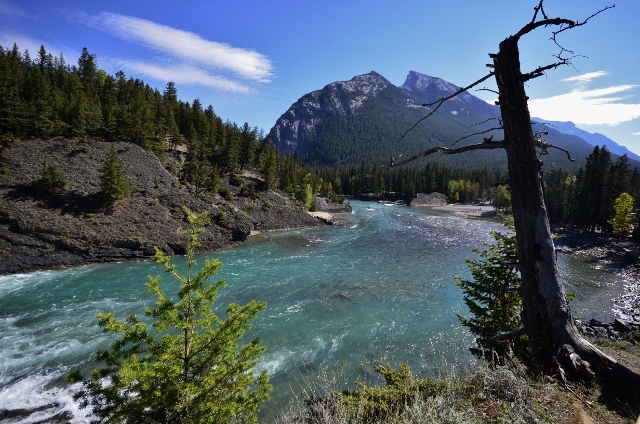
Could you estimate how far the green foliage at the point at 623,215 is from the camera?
152 feet

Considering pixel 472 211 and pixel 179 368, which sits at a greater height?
pixel 179 368

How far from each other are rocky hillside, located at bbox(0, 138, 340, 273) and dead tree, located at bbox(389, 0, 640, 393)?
112ft

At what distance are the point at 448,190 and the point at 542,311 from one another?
13185cm

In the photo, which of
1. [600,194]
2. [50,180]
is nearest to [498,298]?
[50,180]

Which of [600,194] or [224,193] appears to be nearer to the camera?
[224,193]

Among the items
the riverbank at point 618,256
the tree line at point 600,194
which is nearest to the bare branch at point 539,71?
the riverbank at point 618,256

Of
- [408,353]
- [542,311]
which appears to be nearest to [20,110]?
[408,353]

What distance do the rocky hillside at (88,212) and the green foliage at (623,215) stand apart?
188 feet

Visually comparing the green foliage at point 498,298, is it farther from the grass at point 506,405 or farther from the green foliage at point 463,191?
the green foliage at point 463,191

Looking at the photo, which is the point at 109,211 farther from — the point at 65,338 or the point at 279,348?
the point at 279,348

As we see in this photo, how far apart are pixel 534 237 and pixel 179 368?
619 centimetres

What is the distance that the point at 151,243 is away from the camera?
31797 millimetres

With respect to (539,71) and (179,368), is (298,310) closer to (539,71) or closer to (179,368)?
(179,368)

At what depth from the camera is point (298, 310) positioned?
64.0 feet
